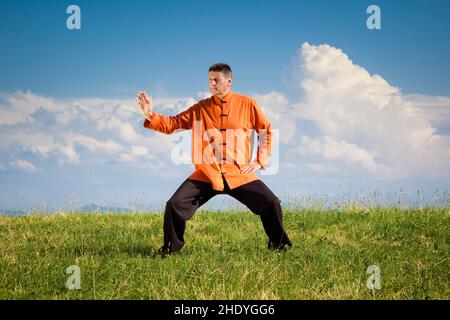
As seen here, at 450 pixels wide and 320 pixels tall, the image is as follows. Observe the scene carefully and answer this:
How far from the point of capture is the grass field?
6285mm

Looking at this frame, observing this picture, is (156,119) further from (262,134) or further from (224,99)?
(262,134)

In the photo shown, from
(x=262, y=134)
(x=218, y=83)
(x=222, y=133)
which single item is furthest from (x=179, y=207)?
(x=218, y=83)

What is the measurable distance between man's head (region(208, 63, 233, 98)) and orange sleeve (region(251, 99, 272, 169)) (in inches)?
21.2

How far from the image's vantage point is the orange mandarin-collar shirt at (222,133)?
26.2 feet

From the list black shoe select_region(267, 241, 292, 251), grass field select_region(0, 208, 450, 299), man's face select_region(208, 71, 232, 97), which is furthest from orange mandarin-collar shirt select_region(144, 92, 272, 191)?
grass field select_region(0, 208, 450, 299)

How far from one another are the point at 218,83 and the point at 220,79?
0.23 ft

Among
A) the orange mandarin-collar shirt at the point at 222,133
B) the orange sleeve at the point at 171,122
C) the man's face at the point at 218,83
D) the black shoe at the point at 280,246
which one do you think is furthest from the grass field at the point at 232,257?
the man's face at the point at 218,83

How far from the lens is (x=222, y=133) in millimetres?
8086

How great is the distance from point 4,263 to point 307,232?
5656mm

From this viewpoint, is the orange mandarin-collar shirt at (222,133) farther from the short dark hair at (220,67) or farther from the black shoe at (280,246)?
the black shoe at (280,246)
